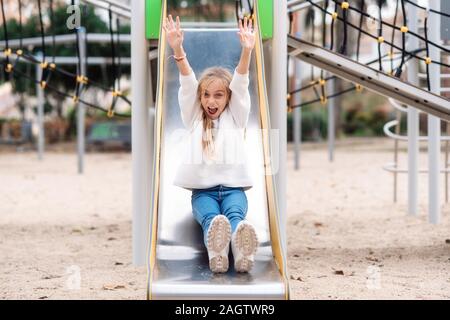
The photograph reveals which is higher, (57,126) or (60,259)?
(57,126)

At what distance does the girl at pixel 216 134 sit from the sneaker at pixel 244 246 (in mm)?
133

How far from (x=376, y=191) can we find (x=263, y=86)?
5.42 m

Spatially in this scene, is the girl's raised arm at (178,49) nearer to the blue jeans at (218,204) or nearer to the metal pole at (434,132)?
the blue jeans at (218,204)

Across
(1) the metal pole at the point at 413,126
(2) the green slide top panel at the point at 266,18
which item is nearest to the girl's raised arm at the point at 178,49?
(2) the green slide top panel at the point at 266,18

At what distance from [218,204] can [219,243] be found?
0.40 metres

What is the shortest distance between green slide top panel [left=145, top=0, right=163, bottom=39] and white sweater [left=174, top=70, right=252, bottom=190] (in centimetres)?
54

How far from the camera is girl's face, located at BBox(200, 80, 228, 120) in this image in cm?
420

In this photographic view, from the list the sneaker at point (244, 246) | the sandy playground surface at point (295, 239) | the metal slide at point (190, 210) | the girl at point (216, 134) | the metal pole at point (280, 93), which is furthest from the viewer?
the metal pole at point (280, 93)

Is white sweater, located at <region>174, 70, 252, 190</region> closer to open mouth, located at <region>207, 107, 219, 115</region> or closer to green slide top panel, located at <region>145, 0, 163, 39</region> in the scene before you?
open mouth, located at <region>207, 107, 219, 115</region>

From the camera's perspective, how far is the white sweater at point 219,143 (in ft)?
13.3

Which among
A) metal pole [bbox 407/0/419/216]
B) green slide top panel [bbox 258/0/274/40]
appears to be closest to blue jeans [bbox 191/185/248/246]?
green slide top panel [bbox 258/0/274/40]

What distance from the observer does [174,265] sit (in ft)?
12.1

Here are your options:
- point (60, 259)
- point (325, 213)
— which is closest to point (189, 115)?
point (60, 259)

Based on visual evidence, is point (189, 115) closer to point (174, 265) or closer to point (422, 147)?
point (174, 265)
